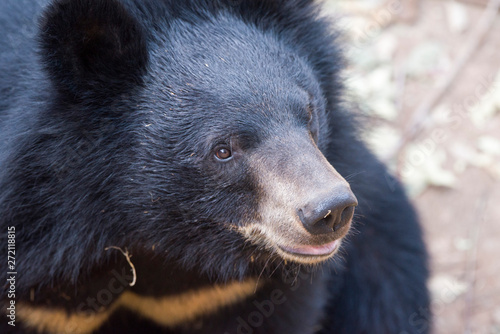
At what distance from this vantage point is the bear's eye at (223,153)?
10.6ft

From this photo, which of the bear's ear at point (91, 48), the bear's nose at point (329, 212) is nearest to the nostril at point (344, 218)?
the bear's nose at point (329, 212)

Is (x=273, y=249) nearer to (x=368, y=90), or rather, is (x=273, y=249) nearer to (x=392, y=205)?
(x=392, y=205)

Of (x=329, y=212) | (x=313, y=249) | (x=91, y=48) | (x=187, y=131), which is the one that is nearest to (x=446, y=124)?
(x=313, y=249)

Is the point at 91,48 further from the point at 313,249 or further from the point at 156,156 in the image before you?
the point at 313,249

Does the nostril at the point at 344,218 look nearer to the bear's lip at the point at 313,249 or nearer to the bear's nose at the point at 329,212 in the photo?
the bear's nose at the point at 329,212

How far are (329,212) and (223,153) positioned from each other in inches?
25.8

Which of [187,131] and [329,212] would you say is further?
[187,131]

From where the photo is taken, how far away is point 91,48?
10.6 feet

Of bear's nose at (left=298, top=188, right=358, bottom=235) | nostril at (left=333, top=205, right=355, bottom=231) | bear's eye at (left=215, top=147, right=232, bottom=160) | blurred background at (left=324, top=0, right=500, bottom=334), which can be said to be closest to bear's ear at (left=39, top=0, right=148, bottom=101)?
bear's eye at (left=215, top=147, right=232, bottom=160)

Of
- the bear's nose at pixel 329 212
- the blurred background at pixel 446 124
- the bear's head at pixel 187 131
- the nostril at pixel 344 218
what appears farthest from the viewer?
the blurred background at pixel 446 124

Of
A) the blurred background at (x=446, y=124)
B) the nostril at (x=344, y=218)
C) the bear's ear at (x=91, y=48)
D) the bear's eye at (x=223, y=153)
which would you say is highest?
the bear's ear at (x=91, y=48)

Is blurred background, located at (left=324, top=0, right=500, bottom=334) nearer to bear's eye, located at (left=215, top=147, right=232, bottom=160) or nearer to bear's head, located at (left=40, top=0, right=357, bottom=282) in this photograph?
bear's head, located at (left=40, top=0, right=357, bottom=282)

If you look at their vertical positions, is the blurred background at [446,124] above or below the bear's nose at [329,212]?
below

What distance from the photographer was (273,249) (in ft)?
10.9
